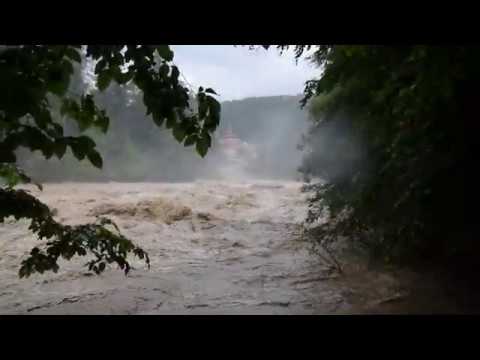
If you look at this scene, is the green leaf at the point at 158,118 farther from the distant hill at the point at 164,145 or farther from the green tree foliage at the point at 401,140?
the distant hill at the point at 164,145

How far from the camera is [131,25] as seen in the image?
0.69 meters

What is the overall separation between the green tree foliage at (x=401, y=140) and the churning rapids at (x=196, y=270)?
0.65 m

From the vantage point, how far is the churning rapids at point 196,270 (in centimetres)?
390

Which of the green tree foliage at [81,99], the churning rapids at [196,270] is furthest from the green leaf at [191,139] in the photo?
the churning rapids at [196,270]

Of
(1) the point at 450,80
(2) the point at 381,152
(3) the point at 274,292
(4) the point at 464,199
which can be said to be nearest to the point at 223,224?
(3) the point at 274,292

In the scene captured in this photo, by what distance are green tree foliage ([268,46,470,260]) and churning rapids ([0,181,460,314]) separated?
2.12 feet

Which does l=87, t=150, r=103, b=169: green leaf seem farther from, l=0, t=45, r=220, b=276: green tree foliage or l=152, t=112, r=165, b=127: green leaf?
l=152, t=112, r=165, b=127: green leaf

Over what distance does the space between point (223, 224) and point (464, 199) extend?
195 inches

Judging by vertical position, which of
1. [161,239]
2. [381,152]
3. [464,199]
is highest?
[161,239]

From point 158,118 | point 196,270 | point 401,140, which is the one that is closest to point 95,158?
point 158,118

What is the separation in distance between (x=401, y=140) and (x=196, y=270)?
3225mm

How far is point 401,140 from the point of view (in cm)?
256
